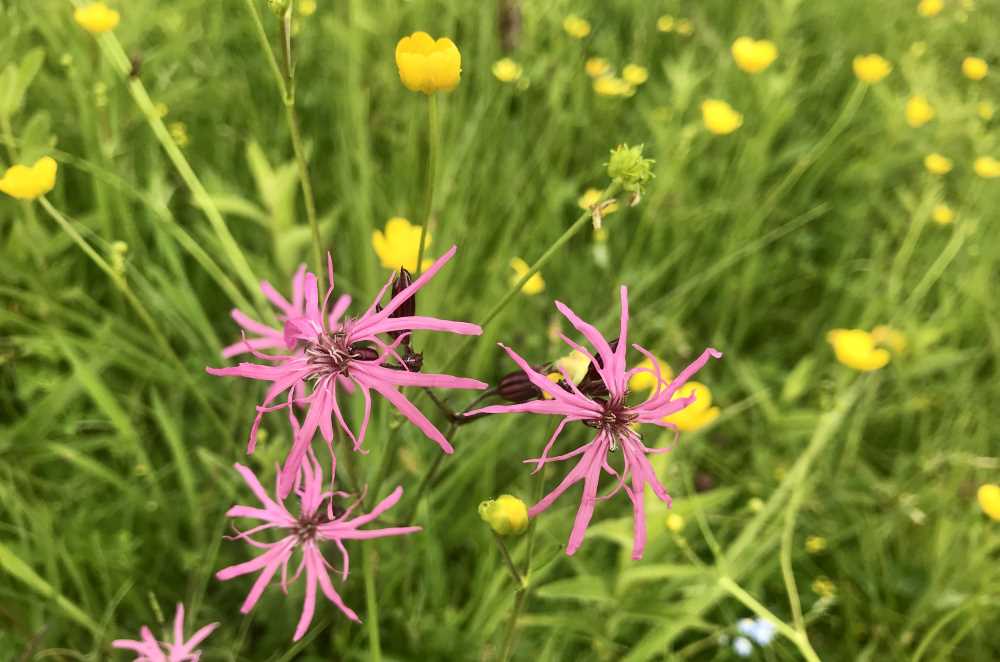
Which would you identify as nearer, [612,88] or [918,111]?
[612,88]

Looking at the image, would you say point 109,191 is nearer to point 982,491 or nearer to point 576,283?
point 576,283

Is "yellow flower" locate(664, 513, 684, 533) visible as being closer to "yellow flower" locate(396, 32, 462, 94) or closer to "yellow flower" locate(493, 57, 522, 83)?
"yellow flower" locate(396, 32, 462, 94)

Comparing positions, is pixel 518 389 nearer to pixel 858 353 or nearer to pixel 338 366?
pixel 338 366

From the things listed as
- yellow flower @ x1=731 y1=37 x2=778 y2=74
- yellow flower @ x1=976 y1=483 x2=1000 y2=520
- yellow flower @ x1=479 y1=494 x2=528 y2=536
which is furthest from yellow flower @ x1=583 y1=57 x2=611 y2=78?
yellow flower @ x1=479 y1=494 x2=528 y2=536

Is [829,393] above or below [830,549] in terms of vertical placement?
above

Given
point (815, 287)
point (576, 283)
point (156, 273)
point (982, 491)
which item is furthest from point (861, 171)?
point (156, 273)

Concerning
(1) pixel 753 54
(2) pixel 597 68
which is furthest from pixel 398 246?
(1) pixel 753 54
